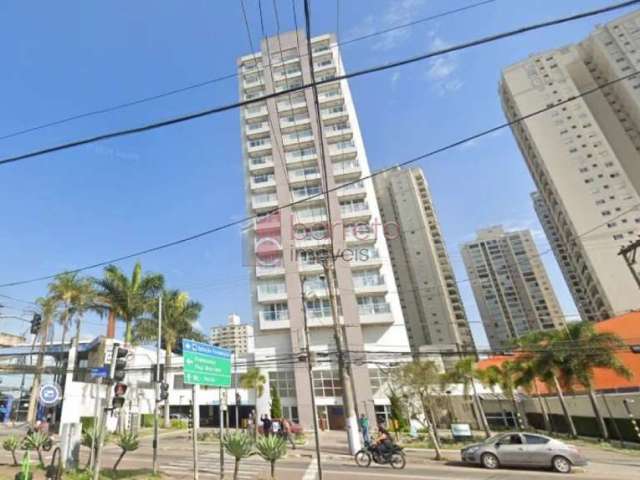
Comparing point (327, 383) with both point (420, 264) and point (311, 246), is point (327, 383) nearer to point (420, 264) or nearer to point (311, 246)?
point (311, 246)

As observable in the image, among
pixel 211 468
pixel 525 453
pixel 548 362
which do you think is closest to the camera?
pixel 525 453

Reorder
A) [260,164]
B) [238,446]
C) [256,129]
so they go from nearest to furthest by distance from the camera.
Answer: [238,446] < [260,164] < [256,129]

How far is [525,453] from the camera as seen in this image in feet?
44.1

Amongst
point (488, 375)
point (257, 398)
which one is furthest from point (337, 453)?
point (257, 398)

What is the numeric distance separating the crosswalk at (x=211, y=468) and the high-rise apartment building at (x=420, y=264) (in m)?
63.7

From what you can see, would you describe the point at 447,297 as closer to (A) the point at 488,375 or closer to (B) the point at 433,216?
(B) the point at 433,216

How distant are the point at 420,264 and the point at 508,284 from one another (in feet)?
115

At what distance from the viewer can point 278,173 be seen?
4422cm

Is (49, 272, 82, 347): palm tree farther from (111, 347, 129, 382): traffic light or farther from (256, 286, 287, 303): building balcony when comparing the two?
(111, 347, 129, 382): traffic light

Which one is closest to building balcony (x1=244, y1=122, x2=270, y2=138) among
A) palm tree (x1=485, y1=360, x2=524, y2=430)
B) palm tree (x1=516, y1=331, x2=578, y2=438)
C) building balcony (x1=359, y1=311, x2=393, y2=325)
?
building balcony (x1=359, y1=311, x2=393, y2=325)

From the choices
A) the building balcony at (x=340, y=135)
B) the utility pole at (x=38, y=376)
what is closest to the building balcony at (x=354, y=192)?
the building balcony at (x=340, y=135)

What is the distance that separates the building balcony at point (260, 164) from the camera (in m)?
45.1

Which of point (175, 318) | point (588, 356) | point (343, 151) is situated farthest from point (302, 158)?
point (588, 356)

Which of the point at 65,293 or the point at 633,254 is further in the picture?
the point at 65,293
